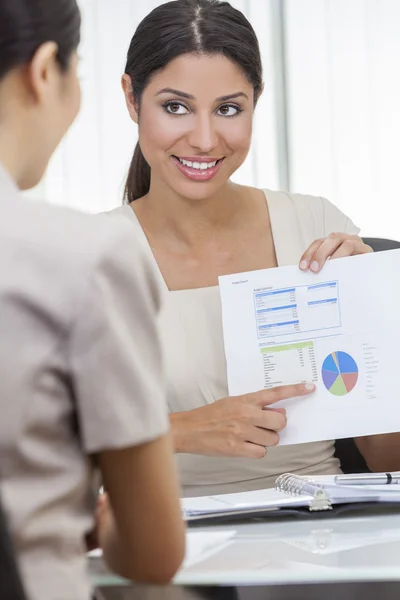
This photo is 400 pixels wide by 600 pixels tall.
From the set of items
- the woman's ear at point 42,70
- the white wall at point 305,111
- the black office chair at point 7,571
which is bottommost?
the black office chair at point 7,571

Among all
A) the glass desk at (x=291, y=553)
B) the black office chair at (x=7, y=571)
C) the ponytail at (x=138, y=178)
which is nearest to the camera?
the black office chair at (x=7, y=571)

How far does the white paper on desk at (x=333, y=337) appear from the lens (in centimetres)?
148

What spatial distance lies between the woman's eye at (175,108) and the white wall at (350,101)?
2877 millimetres

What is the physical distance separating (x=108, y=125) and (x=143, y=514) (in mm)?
4190

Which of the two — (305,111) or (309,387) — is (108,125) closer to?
(305,111)

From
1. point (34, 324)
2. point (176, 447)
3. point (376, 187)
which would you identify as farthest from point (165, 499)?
point (376, 187)

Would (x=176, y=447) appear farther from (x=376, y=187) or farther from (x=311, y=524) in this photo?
(x=376, y=187)

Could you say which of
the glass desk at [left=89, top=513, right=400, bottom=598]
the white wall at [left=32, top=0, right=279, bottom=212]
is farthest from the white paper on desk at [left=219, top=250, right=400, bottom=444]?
the white wall at [left=32, top=0, right=279, bottom=212]

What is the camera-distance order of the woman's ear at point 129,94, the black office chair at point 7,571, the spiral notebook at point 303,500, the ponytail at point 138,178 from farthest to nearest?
the ponytail at point 138,178, the woman's ear at point 129,94, the spiral notebook at point 303,500, the black office chair at point 7,571

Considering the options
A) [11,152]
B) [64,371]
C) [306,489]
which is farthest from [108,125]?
[64,371]

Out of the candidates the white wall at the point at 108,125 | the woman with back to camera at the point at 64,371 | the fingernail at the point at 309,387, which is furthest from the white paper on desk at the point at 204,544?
the white wall at the point at 108,125

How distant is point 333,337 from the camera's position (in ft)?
4.94

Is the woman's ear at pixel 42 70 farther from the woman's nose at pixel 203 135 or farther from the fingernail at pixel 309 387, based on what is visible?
the woman's nose at pixel 203 135

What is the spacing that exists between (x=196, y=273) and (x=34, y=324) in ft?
4.26
